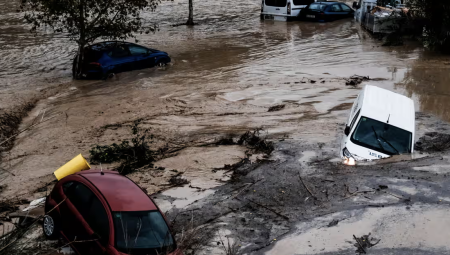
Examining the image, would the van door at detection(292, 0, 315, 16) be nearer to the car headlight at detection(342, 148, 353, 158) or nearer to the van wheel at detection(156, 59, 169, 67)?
the van wheel at detection(156, 59, 169, 67)

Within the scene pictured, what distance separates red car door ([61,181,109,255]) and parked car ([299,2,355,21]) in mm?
22617

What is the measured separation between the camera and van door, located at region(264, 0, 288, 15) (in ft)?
94.9

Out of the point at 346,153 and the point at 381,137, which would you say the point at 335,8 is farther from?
the point at 346,153

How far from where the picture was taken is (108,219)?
22.8 ft

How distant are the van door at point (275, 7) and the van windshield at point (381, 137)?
1905 cm

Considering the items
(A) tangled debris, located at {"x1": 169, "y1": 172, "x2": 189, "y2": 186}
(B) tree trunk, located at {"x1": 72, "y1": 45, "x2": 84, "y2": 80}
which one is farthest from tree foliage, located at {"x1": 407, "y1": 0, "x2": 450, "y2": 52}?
(A) tangled debris, located at {"x1": 169, "y1": 172, "x2": 189, "y2": 186}

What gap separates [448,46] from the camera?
21.1 meters

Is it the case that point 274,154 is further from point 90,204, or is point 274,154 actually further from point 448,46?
point 448,46

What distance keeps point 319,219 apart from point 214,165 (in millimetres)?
3110

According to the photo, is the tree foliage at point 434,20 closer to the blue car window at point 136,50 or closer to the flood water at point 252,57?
the flood water at point 252,57

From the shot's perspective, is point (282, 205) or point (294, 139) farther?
point (294, 139)

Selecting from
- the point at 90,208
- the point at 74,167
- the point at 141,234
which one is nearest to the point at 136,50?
the point at 74,167

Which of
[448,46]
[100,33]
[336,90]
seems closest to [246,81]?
[336,90]

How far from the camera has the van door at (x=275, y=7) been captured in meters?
28.9
